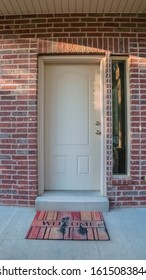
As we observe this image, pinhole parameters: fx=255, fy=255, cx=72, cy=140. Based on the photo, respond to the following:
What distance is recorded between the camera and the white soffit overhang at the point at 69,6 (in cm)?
307

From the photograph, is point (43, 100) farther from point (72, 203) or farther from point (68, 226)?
point (68, 226)

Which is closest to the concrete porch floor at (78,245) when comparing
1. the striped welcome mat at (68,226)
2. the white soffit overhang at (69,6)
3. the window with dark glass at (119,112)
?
the striped welcome mat at (68,226)

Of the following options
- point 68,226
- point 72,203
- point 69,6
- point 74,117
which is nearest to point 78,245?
point 68,226

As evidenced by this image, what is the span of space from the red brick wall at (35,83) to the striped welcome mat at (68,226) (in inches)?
17.1

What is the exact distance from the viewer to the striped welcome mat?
2.47 m

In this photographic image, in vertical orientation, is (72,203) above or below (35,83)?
below

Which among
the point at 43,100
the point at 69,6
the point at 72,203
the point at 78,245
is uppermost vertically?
the point at 69,6

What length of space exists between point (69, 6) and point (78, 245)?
275cm

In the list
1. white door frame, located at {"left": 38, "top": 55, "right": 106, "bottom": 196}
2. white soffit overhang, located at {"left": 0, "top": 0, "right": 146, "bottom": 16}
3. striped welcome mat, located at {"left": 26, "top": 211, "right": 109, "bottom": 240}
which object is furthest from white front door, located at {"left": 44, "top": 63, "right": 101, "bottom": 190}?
white soffit overhang, located at {"left": 0, "top": 0, "right": 146, "bottom": 16}

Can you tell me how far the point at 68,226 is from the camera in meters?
2.69

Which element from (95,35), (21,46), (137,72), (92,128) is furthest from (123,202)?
(21,46)

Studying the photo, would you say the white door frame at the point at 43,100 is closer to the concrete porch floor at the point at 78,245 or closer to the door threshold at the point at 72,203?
the door threshold at the point at 72,203

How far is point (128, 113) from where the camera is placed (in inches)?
132

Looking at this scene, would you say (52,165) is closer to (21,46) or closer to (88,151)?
(88,151)
